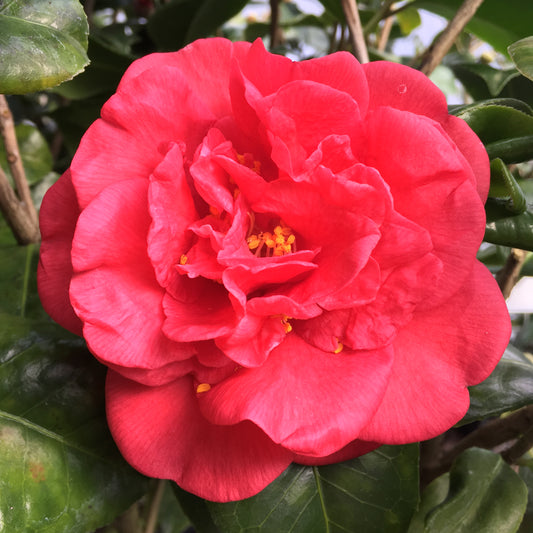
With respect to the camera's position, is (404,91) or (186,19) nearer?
(404,91)

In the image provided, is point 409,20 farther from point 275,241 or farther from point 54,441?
point 54,441

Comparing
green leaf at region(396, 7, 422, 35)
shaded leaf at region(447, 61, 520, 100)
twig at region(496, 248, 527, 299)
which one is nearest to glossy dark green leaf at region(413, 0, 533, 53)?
shaded leaf at region(447, 61, 520, 100)

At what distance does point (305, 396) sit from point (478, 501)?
389 millimetres

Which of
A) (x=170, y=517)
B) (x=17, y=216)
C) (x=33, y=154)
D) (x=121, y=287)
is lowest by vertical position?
(x=170, y=517)

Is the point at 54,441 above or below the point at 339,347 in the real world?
below

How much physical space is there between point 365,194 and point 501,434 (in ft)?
1.64

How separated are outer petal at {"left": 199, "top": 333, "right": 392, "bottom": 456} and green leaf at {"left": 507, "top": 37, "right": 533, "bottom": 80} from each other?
1.04ft

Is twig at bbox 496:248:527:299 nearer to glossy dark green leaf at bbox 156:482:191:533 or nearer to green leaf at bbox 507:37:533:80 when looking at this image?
green leaf at bbox 507:37:533:80

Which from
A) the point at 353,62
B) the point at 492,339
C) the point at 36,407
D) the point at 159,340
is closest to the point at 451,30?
the point at 353,62

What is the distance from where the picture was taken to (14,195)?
32.5 inches

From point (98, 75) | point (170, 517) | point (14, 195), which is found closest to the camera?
point (14, 195)

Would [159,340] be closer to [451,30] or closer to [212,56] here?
[212,56]

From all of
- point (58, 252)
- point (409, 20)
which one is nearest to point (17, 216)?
point (58, 252)

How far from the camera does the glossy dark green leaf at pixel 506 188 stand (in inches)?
21.7
